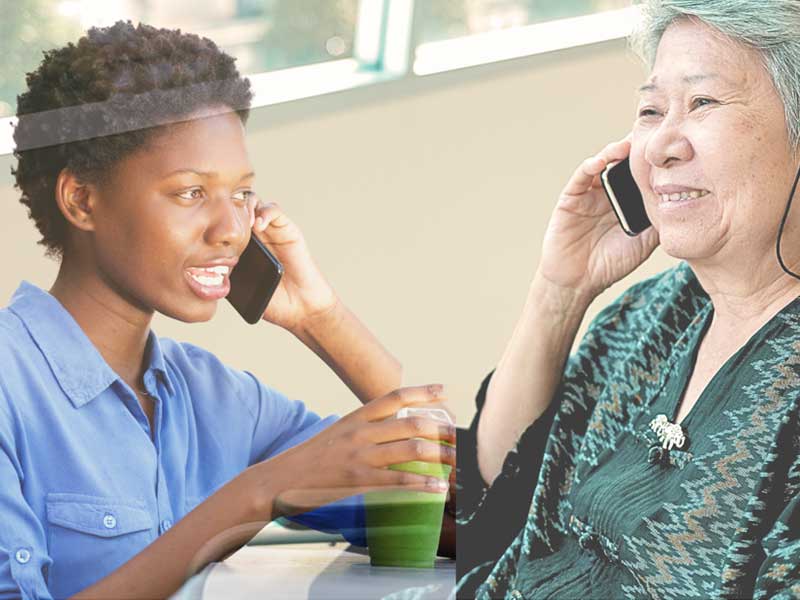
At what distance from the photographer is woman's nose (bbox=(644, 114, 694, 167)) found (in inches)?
65.5

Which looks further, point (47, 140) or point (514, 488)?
point (514, 488)

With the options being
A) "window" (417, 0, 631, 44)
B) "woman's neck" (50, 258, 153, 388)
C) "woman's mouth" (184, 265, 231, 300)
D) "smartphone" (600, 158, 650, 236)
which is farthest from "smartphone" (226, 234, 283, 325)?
"smartphone" (600, 158, 650, 236)

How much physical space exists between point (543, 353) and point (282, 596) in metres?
0.62

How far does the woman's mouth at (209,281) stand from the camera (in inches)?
56.9

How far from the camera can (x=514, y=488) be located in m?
1.88

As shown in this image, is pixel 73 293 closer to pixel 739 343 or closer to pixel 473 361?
pixel 473 361

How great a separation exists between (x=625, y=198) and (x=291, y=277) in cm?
58

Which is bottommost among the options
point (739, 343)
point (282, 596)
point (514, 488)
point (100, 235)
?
point (282, 596)

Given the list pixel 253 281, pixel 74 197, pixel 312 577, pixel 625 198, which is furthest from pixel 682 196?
pixel 74 197

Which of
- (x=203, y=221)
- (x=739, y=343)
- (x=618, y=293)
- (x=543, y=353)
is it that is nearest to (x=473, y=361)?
(x=543, y=353)

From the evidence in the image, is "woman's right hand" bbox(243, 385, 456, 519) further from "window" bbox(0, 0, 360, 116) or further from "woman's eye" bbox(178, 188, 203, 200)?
"window" bbox(0, 0, 360, 116)

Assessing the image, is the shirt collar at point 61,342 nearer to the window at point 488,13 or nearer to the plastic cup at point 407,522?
the plastic cup at point 407,522

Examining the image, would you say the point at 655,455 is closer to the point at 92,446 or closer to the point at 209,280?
the point at 209,280

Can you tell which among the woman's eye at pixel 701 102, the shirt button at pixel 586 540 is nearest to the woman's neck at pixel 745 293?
the woman's eye at pixel 701 102
